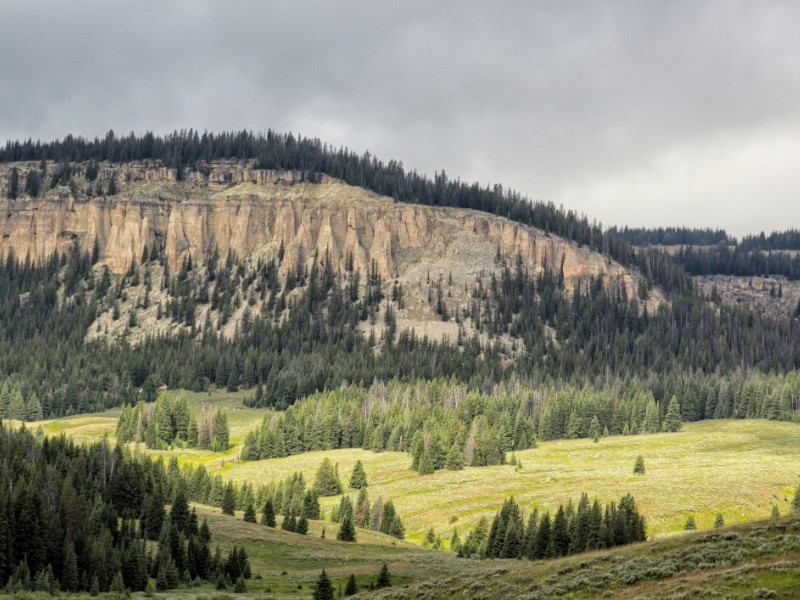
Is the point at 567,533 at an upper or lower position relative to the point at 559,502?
upper

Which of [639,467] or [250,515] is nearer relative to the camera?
[250,515]

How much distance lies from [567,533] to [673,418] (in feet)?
380

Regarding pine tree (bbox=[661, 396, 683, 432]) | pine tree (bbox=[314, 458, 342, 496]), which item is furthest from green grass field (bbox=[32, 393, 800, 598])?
pine tree (bbox=[314, 458, 342, 496])

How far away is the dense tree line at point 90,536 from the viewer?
3034 inches

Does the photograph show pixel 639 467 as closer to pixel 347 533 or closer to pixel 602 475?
pixel 602 475

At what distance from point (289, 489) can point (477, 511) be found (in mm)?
23347

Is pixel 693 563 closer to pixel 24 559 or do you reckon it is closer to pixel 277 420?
pixel 24 559

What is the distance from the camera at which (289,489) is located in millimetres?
126000

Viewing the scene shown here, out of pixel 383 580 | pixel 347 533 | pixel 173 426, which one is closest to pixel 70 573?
pixel 383 580

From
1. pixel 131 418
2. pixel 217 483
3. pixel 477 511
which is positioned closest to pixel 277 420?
pixel 131 418

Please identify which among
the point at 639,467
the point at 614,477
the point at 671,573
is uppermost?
the point at 671,573

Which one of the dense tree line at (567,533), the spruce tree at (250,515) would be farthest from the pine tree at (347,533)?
the dense tree line at (567,533)

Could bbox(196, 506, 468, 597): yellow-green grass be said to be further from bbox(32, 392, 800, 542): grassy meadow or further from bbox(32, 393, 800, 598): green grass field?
bbox(32, 392, 800, 542): grassy meadow

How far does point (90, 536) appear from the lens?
82.1 m
